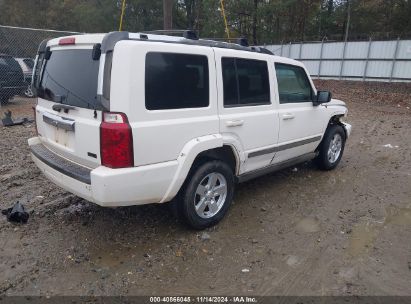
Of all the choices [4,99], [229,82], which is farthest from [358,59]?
[229,82]

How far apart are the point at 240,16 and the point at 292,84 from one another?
27142mm

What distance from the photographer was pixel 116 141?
9.56 feet

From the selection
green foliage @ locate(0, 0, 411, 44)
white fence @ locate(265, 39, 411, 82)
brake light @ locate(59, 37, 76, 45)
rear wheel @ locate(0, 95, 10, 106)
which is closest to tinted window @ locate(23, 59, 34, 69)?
rear wheel @ locate(0, 95, 10, 106)

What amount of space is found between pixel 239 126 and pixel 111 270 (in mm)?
1958

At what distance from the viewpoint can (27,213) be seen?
404cm

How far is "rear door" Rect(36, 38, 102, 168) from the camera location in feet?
10.1

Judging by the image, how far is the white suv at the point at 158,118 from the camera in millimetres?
2941

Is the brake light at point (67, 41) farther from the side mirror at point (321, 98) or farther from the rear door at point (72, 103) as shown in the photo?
the side mirror at point (321, 98)

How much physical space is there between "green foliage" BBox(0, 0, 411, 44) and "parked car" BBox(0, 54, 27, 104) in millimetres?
17243

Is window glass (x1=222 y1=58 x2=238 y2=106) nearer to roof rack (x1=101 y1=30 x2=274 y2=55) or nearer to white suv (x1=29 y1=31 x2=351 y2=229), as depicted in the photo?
white suv (x1=29 y1=31 x2=351 y2=229)

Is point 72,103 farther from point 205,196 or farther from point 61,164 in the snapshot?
point 205,196

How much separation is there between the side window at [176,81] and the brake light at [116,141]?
29cm

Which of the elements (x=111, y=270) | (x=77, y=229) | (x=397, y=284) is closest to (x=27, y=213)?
(x=77, y=229)

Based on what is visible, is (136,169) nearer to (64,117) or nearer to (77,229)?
(64,117)
